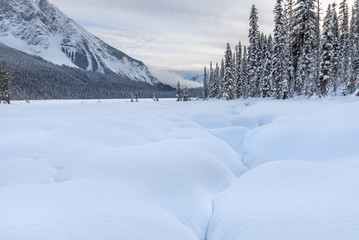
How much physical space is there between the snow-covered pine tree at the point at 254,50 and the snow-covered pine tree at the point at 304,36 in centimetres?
864

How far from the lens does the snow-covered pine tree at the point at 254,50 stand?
114 feet

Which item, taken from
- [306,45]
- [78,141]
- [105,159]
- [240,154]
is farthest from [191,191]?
[306,45]

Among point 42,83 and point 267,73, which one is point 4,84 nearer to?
point 267,73

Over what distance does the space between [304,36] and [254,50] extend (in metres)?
13.0

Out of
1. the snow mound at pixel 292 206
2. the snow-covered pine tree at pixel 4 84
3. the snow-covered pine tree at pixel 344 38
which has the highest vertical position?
the snow-covered pine tree at pixel 344 38

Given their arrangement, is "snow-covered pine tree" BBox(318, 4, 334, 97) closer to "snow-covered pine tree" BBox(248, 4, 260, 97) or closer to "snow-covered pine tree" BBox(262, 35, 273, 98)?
"snow-covered pine tree" BBox(262, 35, 273, 98)

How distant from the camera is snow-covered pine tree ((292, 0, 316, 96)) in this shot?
26.0 metres

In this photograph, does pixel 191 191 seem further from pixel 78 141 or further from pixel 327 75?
pixel 327 75

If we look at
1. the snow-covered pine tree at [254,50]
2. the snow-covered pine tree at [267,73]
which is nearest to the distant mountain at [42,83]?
the snow-covered pine tree at [254,50]

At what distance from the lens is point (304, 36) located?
26.6 meters

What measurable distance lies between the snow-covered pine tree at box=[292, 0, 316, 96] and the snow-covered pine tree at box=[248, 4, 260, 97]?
8.64 meters

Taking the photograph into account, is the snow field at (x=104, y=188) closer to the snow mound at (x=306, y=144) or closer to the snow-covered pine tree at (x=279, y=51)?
the snow mound at (x=306, y=144)

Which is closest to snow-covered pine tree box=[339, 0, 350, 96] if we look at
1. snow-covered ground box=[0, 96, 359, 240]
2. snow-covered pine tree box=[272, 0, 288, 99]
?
snow-covered pine tree box=[272, 0, 288, 99]

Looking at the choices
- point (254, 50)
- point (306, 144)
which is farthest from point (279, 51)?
point (306, 144)
